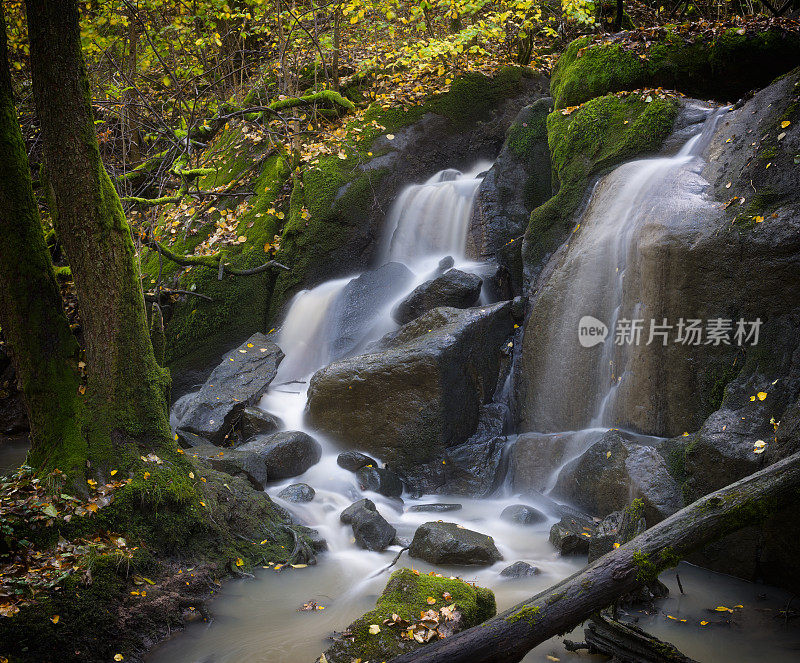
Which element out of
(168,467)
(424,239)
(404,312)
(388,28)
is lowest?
(168,467)

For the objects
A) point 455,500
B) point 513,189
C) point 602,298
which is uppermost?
point 513,189

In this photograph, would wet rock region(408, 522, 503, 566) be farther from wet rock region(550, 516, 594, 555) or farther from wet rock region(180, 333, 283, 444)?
wet rock region(180, 333, 283, 444)

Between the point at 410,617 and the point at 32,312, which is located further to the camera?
the point at 32,312

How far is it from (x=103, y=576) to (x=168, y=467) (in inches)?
44.0

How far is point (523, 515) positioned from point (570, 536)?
0.84m

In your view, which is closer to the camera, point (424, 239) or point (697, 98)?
point (697, 98)

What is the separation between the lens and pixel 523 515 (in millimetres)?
6133

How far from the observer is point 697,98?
356 inches

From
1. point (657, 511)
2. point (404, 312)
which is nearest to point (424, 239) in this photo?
point (404, 312)

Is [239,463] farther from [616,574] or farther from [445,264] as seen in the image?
[445,264]

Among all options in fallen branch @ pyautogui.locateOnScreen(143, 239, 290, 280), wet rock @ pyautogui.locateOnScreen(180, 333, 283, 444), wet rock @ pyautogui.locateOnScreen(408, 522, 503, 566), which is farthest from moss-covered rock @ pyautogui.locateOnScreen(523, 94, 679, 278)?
wet rock @ pyautogui.locateOnScreen(408, 522, 503, 566)

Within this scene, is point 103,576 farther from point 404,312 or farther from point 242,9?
point 242,9

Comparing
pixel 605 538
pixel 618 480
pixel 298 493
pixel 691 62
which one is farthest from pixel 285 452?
pixel 691 62

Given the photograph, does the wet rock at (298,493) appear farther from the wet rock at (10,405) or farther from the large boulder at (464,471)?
the wet rock at (10,405)
